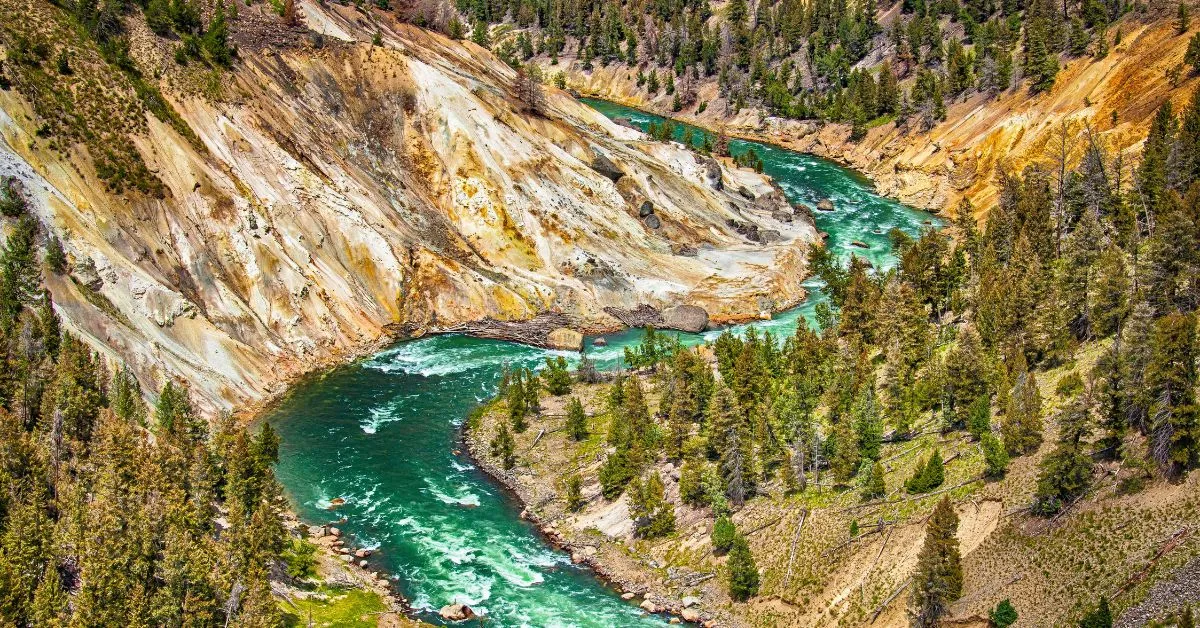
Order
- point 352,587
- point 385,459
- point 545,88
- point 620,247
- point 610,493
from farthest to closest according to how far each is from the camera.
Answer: point 545,88, point 620,247, point 385,459, point 610,493, point 352,587

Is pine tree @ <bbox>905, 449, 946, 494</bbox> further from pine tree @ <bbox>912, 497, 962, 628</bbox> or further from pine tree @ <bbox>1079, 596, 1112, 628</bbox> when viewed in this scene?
pine tree @ <bbox>1079, 596, 1112, 628</bbox>

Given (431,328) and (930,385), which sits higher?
(930,385)

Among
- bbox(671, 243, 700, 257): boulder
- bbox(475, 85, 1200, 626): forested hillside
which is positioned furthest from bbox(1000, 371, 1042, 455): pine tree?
bbox(671, 243, 700, 257): boulder

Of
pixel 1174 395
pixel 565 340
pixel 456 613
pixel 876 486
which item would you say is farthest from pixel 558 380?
pixel 1174 395

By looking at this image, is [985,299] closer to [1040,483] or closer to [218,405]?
[1040,483]

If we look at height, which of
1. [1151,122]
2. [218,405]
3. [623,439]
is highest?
[1151,122]

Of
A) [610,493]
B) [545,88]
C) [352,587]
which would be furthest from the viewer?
[545,88]

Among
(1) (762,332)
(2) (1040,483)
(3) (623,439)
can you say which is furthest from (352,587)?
(1) (762,332)
